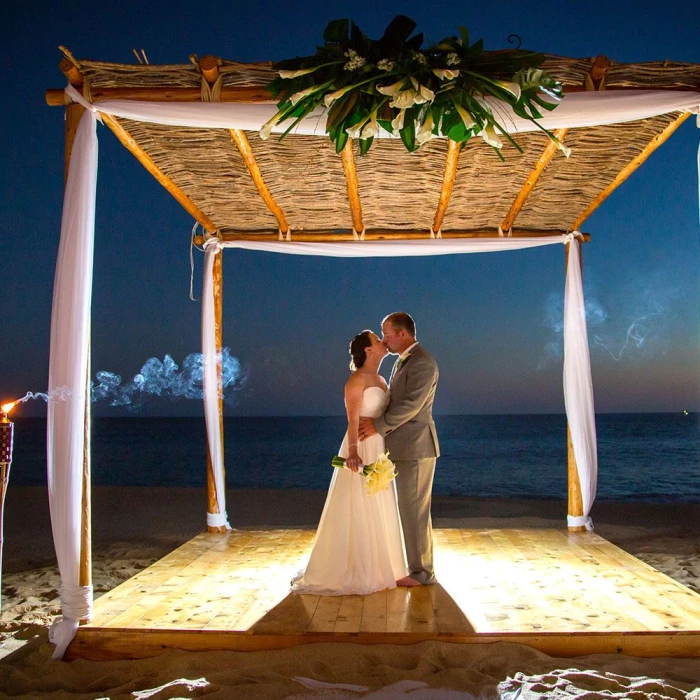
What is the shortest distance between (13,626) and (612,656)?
3133 mm

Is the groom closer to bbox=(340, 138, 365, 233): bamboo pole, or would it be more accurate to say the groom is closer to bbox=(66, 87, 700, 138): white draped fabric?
bbox=(340, 138, 365, 233): bamboo pole

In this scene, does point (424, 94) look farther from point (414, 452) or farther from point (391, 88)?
point (414, 452)

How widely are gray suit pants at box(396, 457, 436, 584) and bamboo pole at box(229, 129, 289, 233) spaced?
78.2 inches

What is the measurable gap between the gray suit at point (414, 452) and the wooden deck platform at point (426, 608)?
0.23 metres

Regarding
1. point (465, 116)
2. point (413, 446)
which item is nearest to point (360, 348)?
point (413, 446)

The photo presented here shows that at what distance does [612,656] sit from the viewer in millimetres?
3203

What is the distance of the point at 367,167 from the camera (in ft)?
15.4

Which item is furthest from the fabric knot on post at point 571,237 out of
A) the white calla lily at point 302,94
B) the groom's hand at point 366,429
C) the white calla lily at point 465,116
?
the white calla lily at point 302,94

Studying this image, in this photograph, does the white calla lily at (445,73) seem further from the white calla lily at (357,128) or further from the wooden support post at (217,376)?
the wooden support post at (217,376)

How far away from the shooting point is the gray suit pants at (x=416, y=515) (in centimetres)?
433

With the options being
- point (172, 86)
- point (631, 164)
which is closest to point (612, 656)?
point (631, 164)

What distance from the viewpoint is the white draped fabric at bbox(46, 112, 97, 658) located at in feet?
10.8

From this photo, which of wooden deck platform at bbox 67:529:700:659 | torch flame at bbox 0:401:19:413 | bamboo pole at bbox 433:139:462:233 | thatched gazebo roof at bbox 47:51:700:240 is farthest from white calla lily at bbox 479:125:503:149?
torch flame at bbox 0:401:19:413

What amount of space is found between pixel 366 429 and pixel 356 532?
590 millimetres
